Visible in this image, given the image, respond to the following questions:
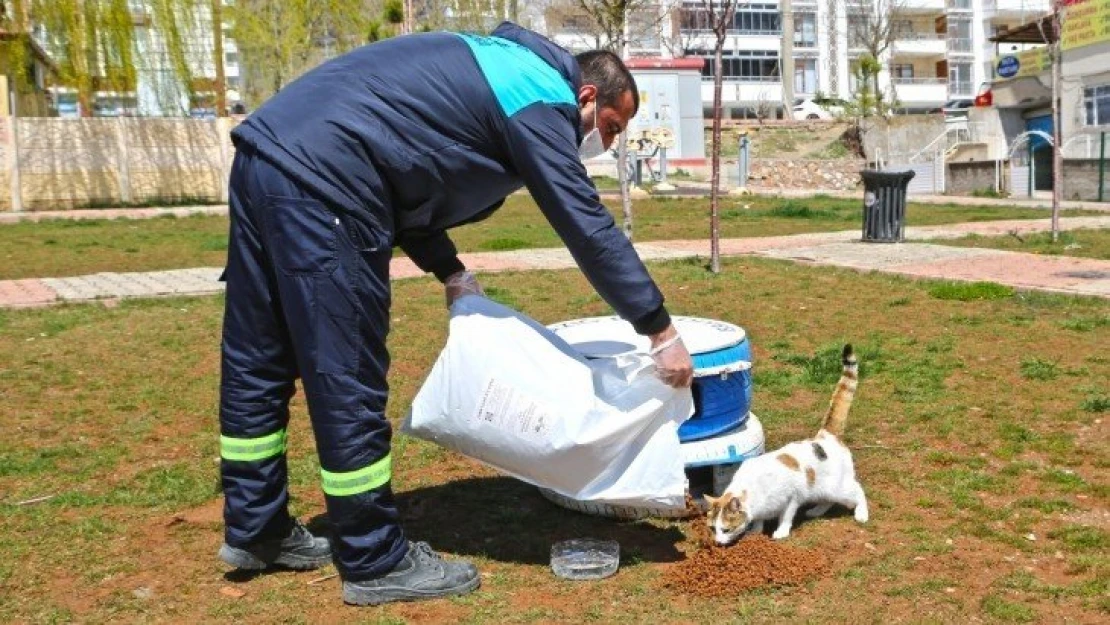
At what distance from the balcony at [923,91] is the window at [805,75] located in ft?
15.8

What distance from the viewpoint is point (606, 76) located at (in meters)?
3.35

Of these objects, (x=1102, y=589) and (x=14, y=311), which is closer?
(x=1102, y=589)

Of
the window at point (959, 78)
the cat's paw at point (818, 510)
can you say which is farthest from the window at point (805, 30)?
the cat's paw at point (818, 510)

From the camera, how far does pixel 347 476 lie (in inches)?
122

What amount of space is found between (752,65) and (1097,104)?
37.1 meters

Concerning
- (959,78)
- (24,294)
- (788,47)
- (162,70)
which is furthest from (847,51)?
(24,294)

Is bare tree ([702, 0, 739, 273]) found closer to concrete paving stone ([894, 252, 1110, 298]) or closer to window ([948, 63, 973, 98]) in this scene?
concrete paving stone ([894, 252, 1110, 298])

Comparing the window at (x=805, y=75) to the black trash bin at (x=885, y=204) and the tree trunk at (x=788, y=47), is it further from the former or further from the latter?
the black trash bin at (x=885, y=204)

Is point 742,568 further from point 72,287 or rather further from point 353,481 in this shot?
point 72,287

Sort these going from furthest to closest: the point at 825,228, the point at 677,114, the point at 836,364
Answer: the point at 677,114, the point at 825,228, the point at 836,364

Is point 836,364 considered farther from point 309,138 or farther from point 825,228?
point 825,228

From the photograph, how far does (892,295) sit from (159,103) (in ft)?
67.0

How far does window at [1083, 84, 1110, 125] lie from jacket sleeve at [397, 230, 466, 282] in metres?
28.7

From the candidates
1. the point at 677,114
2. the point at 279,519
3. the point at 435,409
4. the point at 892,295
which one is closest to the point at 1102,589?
the point at 435,409
